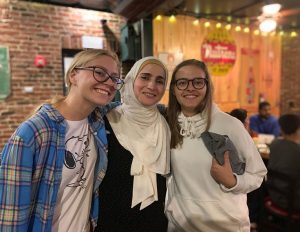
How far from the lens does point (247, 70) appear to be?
6418 millimetres

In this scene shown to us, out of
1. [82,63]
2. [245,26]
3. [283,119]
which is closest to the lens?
[82,63]

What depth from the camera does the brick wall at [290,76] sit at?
718cm

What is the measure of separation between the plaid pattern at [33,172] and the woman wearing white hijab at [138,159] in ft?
0.97

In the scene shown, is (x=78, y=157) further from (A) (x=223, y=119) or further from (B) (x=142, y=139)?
(A) (x=223, y=119)

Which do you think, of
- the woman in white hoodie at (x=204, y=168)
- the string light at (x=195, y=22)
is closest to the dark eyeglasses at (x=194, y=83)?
the woman in white hoodie at (x=204, y=168)

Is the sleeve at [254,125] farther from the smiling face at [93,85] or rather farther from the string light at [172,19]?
the smiling face at [93,85]

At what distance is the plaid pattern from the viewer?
3.62 ft

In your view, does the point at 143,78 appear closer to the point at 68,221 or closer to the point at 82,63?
the point at 82,63

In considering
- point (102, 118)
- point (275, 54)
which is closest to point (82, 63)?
point (102, 118)

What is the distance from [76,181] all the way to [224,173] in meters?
0.72

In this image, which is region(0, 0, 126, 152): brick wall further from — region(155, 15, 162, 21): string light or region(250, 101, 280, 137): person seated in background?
region(250, 101, 280, 137): person seated in background

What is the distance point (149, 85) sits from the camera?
1.57 m

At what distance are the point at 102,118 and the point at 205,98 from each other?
57cm

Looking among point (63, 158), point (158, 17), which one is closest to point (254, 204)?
point (63, 158)
